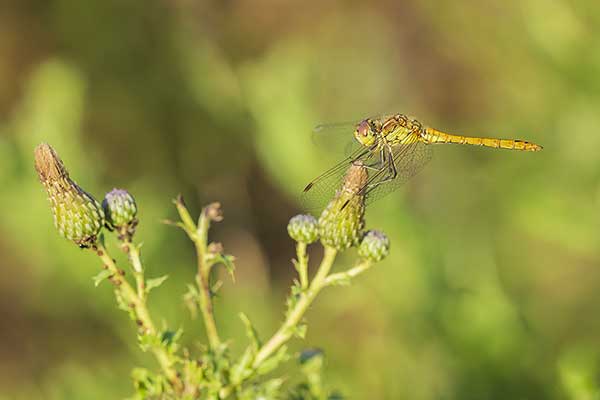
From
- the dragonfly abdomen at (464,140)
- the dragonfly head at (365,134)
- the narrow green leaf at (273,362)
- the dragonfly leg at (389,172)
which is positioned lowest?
the narrow green leaf at (273,362)

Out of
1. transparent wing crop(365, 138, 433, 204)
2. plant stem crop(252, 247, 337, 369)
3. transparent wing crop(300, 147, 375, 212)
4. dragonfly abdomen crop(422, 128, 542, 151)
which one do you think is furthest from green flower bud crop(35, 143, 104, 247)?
dragonfly abdomen crop(422, 128, 542, 151)

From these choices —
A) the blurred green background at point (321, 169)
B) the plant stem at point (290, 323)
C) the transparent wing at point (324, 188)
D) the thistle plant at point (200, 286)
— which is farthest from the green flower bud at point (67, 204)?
the blurred green background at point (321, 169)

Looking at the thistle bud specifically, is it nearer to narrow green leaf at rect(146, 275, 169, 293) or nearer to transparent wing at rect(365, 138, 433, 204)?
narrow green leaf at rect(146, 275, 169, 293)

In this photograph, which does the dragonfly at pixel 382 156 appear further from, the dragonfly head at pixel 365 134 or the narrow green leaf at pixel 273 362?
the narrow green leaf at pixel 273 362

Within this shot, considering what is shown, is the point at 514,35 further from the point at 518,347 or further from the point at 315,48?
the point at 518,347

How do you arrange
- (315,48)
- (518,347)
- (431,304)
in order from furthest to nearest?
(315,48), (431,304), (518,347)

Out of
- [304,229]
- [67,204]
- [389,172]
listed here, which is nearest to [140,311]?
[67,204]

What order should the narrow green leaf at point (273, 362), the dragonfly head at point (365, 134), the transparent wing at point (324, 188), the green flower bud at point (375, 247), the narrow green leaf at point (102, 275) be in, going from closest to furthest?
1. the narrow green leaf at point (102, 275)
2. the narrow green leaf at point (273, 362)
3. the green flower bud at point (375, 247)
4. the transparent wing at point (324, 188)
5. the dragonfly head at point (365, 134)

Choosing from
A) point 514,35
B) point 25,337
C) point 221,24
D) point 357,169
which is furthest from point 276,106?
point 357,169
